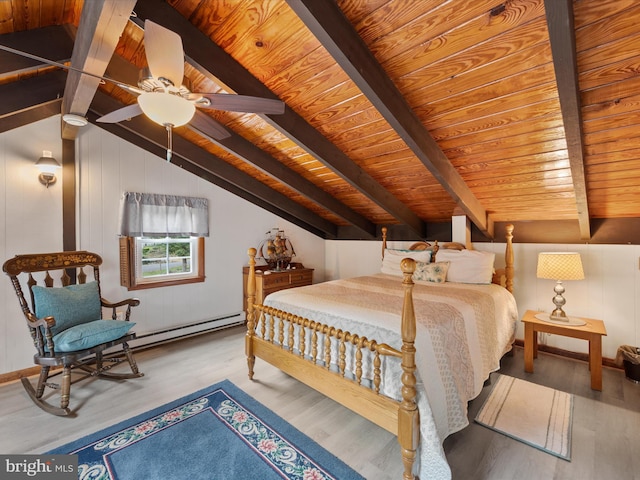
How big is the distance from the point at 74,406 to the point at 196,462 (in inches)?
52.1

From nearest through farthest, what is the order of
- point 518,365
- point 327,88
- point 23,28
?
point 23,28 < point 327,88 < point 518,365

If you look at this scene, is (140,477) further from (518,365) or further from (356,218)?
(356,218)

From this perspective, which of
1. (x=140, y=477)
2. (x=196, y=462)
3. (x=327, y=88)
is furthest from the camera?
(x=327, y=88)

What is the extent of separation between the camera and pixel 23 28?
1.91 meters

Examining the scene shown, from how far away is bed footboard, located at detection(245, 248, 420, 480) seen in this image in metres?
1.58

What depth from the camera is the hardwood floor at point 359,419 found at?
173 centimetres

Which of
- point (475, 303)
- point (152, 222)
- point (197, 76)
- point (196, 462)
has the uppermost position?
point (197, 76)

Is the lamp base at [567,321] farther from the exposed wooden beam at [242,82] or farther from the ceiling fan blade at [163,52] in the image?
the ceiling fan blade at [163,52]

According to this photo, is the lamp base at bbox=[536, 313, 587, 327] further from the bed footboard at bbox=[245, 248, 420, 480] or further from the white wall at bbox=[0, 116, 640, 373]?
the bed footboard at bbox=[245, 248, 420, 480]

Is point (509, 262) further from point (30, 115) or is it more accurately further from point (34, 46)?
point (30, 115)

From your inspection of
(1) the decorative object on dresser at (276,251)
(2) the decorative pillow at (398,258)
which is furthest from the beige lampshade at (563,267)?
(1) the decorative object on dresser at (276,251)

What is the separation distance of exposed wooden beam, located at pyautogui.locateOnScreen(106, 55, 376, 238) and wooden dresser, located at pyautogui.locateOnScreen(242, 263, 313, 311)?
3.77ft

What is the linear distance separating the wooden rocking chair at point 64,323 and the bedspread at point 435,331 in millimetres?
1454

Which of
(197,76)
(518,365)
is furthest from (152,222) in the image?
(518,365)
